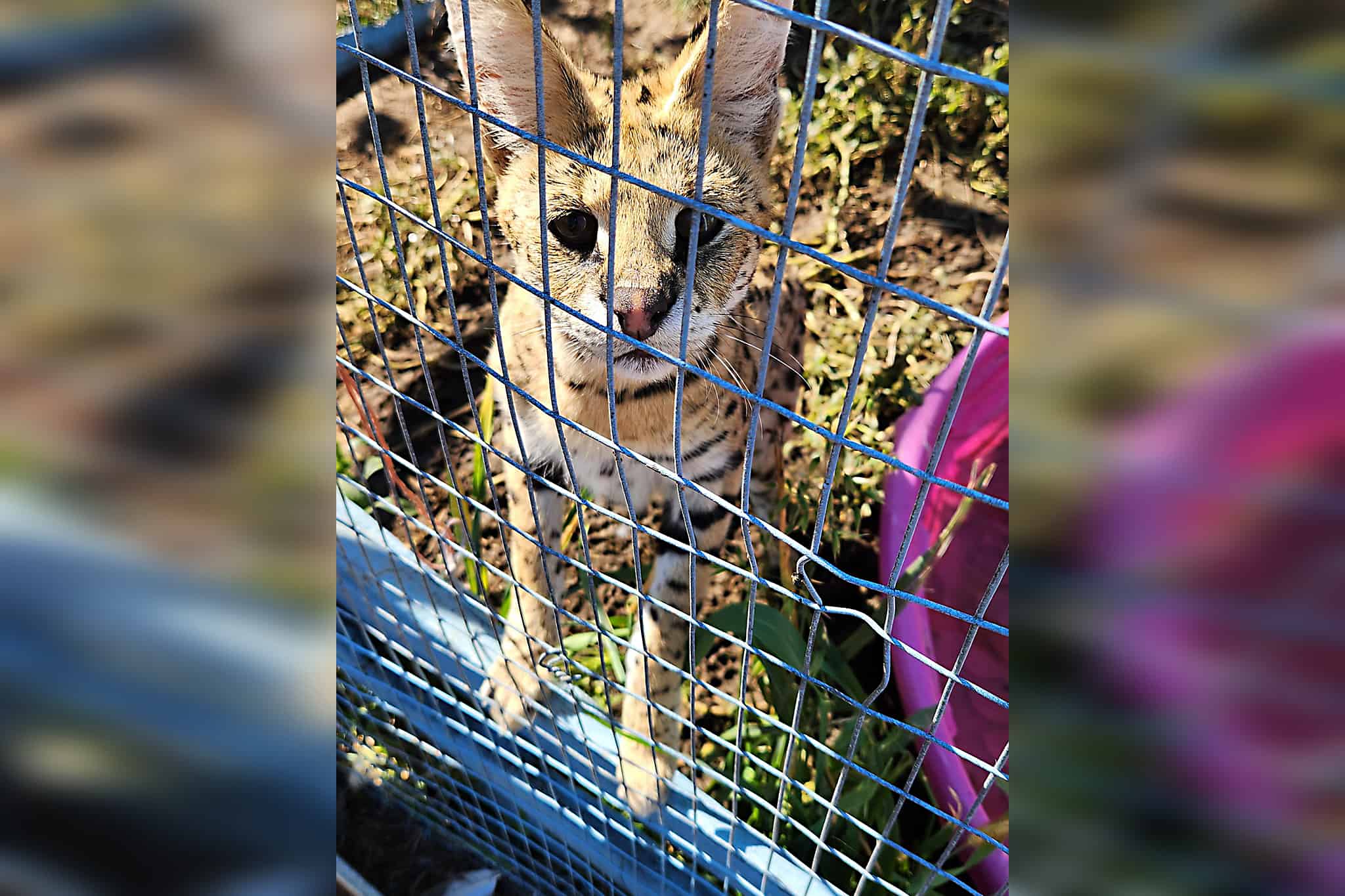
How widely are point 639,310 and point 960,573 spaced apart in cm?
110

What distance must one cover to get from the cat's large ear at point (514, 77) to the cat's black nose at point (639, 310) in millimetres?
231

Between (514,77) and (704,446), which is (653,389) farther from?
(514,77)

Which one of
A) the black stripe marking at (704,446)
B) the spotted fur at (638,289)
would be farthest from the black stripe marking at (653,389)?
the black stripe marking at (704,446)

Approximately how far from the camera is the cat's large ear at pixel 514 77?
3.30 feet
